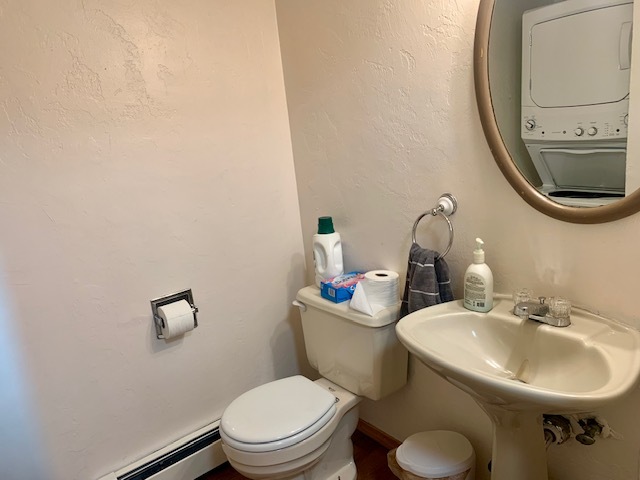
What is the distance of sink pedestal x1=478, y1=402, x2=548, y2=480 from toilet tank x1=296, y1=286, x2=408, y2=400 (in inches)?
16.7

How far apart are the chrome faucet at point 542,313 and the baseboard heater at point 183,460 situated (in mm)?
1253

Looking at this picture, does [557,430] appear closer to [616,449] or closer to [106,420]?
[616,449]

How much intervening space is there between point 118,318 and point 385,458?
115 centimetres

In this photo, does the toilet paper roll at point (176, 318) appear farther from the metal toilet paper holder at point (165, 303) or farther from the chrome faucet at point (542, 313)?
the chrome faucet at point (542, 313)

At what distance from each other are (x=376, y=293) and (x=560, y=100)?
0.75m

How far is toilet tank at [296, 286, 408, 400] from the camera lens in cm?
144

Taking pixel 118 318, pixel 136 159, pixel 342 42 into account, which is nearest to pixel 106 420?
pixel 118 318

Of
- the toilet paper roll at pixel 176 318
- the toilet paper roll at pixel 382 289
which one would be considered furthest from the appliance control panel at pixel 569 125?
the toilet paper roll at pixel 176 318

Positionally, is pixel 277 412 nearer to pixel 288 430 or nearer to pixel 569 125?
pixel 288 430

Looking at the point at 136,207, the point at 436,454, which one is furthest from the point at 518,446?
the point at 136,207

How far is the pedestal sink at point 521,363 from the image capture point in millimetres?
868

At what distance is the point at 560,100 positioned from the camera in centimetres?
107

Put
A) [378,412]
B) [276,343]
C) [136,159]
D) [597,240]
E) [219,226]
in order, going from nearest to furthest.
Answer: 1. [597,240]
2. [136,159]
3. [219,226]
4. [378,412]
5. [276,343]

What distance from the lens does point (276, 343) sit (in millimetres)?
1939
